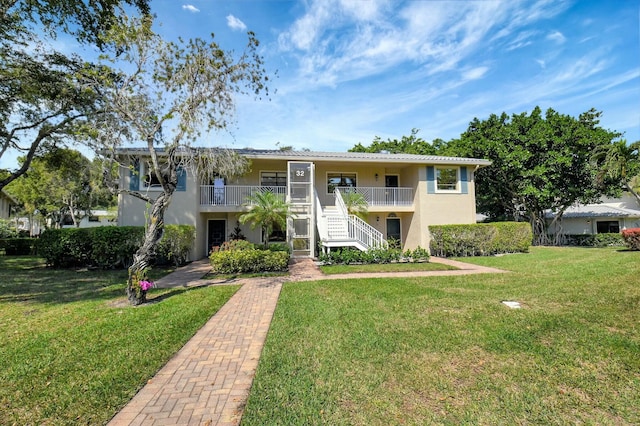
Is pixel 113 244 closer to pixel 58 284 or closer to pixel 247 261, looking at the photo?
pixel 58 284

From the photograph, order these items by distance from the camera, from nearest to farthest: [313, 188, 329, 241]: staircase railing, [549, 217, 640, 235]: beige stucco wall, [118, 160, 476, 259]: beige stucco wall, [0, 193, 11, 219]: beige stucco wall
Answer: [313, 188, 329, 241]: staircase railing, [118, 160, 476, 259]: beige stucco wall, [549, 217, 640, 235]: beige stucco wall, [0, 193, 11, 219]: beige stucco wall

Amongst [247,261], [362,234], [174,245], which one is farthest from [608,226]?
[174,245]

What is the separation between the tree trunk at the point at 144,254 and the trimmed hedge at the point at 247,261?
3175 mm

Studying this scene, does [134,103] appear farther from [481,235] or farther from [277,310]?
[481,235]

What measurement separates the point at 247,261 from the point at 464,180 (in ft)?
40.7

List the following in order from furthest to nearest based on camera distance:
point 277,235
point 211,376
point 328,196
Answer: point 328,196 < point 277,235 < point 211,376

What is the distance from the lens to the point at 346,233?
12492 millimetres

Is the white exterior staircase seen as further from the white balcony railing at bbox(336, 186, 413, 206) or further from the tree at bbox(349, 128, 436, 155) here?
the tree at bbox(349, 128, 436, 155)

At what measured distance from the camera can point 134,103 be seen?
727cm

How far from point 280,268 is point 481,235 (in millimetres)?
9963

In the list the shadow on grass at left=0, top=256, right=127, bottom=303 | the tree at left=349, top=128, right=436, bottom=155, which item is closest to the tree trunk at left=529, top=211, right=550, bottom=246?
the tree at left=349, top=128, right=436, bottom=155

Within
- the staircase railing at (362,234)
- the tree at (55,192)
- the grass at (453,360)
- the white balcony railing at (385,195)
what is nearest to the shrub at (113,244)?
the grass at (453,360)

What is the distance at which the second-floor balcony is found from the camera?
14148 mm

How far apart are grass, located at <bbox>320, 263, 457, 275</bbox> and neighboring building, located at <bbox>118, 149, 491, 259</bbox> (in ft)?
4.71
